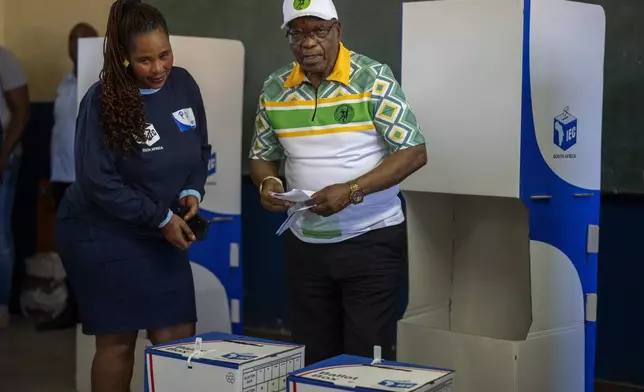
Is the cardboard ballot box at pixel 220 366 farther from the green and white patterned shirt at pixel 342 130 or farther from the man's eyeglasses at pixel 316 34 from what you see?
the man's eyeglasses at pixel 316 34

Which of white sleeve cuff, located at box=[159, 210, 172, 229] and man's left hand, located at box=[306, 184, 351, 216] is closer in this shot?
man's left hand, located at box=[306, 184, 351, 216]

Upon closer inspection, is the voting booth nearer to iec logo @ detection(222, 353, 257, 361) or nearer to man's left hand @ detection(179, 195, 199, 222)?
man's left hand @ detection(179, 195, 199, 222)

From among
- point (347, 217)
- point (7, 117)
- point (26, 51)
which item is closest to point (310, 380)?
point (347, 217)

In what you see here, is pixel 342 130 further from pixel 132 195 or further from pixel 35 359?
pixel 35 359

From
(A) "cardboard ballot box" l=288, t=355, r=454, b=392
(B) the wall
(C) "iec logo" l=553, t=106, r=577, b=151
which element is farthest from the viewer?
(B) the wall

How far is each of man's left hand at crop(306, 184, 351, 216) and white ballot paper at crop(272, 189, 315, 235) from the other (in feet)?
0.08

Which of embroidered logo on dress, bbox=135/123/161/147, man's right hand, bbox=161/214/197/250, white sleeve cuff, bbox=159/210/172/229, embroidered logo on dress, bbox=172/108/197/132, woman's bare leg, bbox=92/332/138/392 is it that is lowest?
woman's bare leg, bbox=92/332/138/392

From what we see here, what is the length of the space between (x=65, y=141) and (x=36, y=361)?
1128mm

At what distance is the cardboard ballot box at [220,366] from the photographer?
1.75 m

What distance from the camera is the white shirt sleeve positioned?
4.57 m

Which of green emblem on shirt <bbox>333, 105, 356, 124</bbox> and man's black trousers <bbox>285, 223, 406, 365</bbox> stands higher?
green emblem on shirt <bbox>333, 105, 356, 124</bbox>

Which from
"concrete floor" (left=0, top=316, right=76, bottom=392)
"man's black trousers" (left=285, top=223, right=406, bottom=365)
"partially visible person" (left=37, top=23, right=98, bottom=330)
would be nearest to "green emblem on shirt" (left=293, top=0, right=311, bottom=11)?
"man's black trousers" (left=285, top=223, right=406, bottom=365)

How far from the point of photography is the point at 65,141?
454 cm

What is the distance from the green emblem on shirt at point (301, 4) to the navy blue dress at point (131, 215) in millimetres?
424
